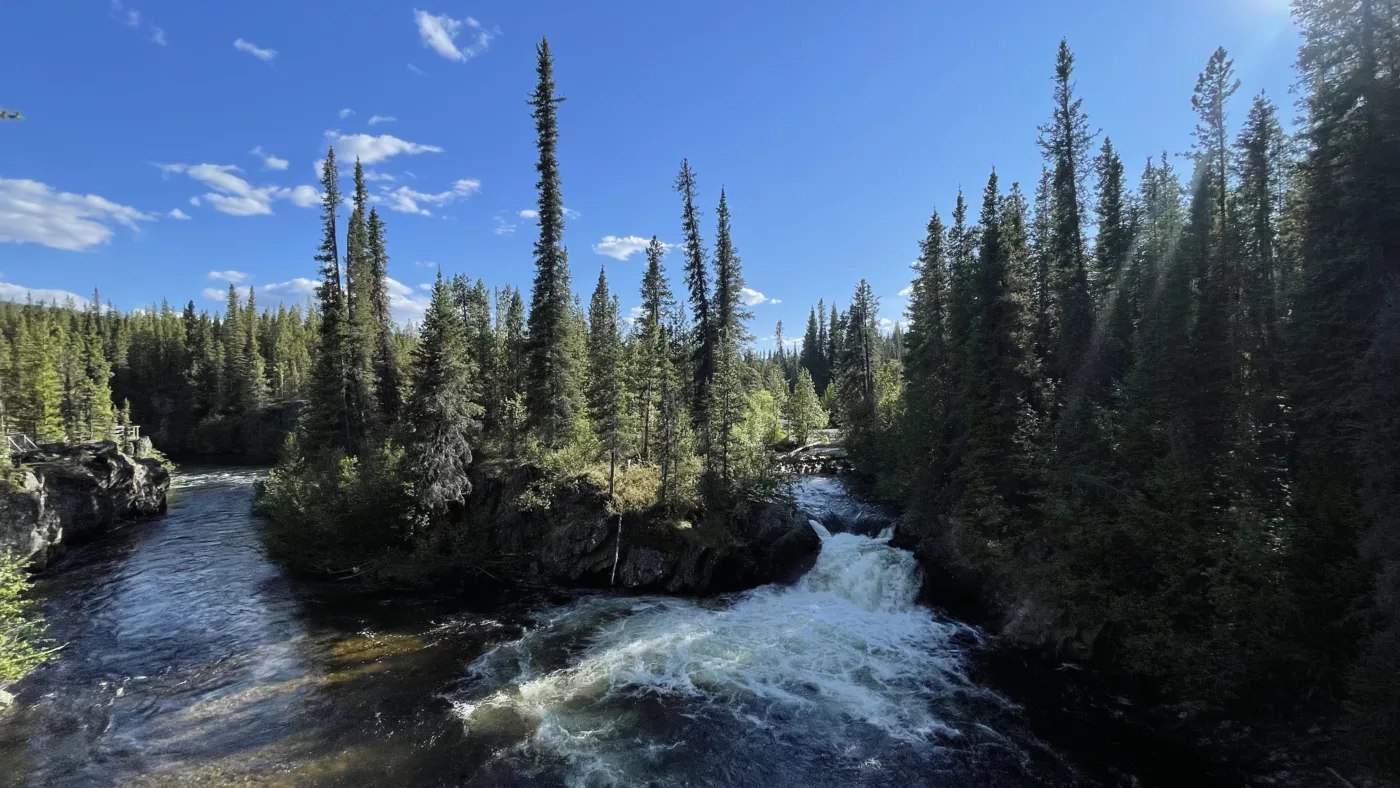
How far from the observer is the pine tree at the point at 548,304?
3469cm

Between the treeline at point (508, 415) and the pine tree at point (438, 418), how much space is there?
0.25 ft

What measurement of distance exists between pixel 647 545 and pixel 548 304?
1564 centimetres

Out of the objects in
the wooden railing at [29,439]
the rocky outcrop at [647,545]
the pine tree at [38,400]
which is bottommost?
the rocky outcrop at [647,545]

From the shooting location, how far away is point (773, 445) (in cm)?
5841

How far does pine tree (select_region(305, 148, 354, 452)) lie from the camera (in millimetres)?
36844

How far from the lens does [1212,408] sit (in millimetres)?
19016

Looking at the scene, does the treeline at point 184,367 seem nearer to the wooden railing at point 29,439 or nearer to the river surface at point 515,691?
the wooden railing at point 29,439

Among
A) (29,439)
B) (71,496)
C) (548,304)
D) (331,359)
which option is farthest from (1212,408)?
(29,439)

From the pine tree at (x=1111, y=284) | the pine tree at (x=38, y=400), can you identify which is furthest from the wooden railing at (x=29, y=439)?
the pine tree at (x=1111, y=284)

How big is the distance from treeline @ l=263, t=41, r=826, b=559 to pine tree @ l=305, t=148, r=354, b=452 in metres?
0.09

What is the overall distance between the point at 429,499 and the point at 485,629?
343 inches

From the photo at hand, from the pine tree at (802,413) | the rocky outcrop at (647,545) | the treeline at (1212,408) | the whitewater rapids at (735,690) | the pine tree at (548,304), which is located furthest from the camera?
the pine tree at (802,413)

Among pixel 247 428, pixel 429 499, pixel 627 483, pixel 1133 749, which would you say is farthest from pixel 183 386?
pixel 1133 749

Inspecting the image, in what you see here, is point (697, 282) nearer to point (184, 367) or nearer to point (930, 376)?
point (930, 376)
